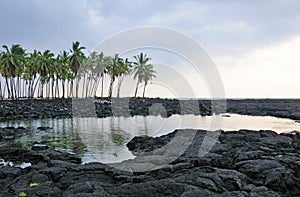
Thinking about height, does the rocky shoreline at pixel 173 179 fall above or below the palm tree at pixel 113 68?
below

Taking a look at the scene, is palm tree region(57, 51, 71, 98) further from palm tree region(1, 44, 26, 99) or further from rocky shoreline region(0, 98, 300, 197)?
rocky shoreline region(0, 98, 300, 197)

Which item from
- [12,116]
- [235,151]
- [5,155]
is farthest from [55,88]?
[235,151]

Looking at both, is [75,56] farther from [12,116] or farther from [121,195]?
[121,195]

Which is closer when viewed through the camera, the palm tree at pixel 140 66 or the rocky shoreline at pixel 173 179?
the rocky shoreline at pixel 173 179

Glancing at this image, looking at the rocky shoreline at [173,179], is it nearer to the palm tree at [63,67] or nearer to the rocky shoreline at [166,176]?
the rocky shoreline at [166,176]

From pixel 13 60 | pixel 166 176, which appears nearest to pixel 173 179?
pixel 166 176

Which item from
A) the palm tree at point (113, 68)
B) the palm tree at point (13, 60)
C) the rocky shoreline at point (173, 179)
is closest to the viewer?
the rocky shoreline at point (173, 179)

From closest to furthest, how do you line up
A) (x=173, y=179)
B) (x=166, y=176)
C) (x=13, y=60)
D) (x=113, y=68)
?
(x=173, y=179), (x=166, y=176), (x=13, y=60), (x=113, y=68)

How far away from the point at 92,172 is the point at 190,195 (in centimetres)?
537

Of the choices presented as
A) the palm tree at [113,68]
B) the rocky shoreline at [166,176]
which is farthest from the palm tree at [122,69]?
the rocky shoreline at [166,176]

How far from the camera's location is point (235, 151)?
1878cm

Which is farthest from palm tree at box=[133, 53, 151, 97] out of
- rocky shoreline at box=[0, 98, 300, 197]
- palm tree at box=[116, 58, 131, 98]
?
rocky shoreline at box=[0, 98, 300, 197]

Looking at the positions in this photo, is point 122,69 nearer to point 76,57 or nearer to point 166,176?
point 76,57

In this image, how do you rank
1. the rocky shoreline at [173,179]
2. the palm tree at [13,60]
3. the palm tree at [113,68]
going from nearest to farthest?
1. the rocky shoreline at [173,179]
2. the palm tree at [13,60]
3. the palm tree at [113,68]
